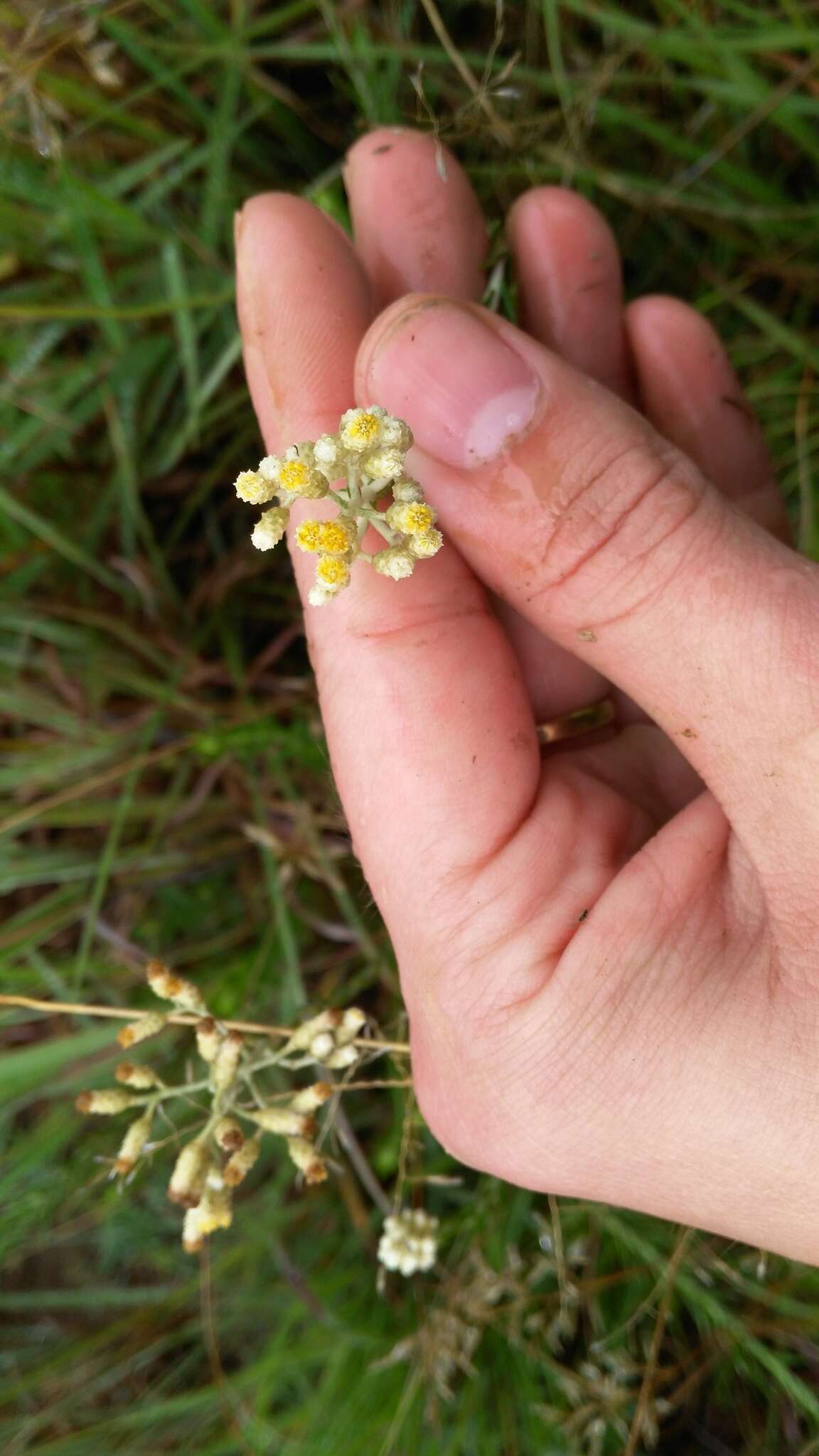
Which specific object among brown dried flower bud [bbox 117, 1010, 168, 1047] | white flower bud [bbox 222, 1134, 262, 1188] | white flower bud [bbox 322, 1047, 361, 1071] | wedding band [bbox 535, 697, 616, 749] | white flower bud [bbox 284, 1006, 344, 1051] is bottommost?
white flower bud [bbox 222, 1134, 262, 1188]

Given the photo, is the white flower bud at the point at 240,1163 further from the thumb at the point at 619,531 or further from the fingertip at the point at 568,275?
the fingertip at the point at 568,275

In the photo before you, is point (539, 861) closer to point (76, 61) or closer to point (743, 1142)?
point (743, 1142)

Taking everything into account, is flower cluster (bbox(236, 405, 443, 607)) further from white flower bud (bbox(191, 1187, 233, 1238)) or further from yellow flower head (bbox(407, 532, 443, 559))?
white flower bud (bbox(191, 1187, 233, 1238))

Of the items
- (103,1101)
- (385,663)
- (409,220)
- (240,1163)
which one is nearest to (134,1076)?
(103,1101)

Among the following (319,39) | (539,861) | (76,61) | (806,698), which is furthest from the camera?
(319,39)

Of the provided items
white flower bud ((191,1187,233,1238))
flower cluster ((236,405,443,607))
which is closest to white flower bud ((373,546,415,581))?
flower cluster ((236,405,443,607))

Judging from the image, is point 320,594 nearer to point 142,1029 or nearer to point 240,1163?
point 142,1029

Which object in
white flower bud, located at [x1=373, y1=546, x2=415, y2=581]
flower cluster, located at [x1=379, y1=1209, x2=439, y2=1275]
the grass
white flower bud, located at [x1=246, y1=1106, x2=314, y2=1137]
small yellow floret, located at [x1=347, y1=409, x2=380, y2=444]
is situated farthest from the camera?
the grass

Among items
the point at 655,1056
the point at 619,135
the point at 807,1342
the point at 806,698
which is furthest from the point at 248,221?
the point at 807,1342
